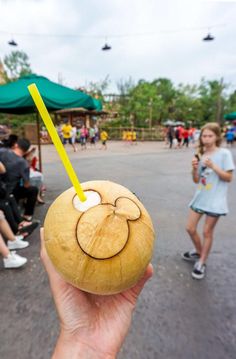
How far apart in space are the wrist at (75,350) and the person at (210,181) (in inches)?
74.2

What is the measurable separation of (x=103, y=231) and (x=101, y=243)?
39mm

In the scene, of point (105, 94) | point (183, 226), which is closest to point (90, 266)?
point (183, 226)

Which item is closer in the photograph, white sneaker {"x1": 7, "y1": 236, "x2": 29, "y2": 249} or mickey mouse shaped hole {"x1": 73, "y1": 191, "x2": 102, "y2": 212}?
mickey mouse shaped hole {"x1": 73, "y1": 191, "x2": 102, "y2": 212}

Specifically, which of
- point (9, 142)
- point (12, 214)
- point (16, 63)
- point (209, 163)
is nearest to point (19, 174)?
point (12, 214)

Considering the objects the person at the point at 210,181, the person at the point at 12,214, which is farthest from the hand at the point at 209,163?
the person at the point at 12,214

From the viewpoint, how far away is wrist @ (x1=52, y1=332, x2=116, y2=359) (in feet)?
3.01

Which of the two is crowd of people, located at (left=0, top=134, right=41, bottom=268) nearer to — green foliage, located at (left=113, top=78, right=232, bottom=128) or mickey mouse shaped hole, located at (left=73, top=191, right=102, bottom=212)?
mickey mouse shaped hole, located at (left=73, top=191, right=102, bottom=212)

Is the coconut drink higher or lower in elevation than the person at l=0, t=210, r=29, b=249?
higher

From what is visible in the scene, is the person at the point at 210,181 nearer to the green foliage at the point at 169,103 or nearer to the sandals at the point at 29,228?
the sandals at the point at 29,228

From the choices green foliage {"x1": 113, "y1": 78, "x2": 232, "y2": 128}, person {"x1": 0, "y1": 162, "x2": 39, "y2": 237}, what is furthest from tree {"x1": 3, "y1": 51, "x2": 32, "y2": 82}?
person {"x1": 0, "y1": 162, "x2": 39, "y2": 237}

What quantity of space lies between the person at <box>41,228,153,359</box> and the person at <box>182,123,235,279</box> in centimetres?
164

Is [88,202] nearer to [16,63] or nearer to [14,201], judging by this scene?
[14,201]

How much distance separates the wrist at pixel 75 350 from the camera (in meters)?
0.92

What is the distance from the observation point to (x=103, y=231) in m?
0.76
